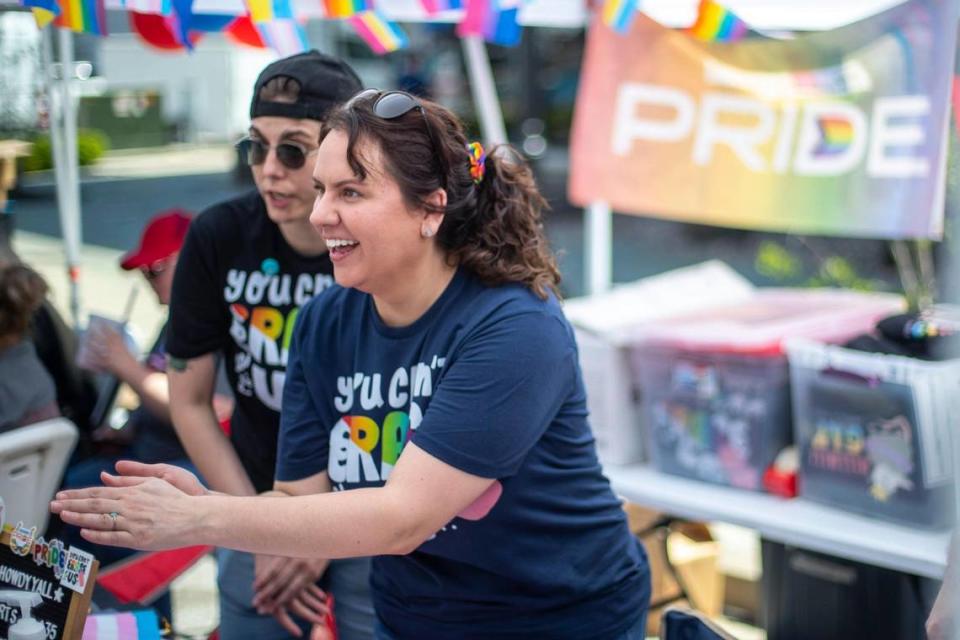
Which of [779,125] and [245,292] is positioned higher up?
[779,125]

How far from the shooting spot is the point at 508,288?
1.64 m

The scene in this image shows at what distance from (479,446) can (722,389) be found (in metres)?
1.55

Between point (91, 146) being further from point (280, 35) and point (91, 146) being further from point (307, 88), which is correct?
point (307, 88)

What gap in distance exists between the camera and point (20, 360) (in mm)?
2746

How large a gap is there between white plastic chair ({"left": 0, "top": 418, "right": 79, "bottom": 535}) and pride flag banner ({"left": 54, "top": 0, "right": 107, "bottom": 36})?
0.86 m

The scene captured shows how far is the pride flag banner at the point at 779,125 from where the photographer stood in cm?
308

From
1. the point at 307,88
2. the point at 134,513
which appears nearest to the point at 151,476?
the point at 134,513

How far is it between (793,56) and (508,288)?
1.98 metres

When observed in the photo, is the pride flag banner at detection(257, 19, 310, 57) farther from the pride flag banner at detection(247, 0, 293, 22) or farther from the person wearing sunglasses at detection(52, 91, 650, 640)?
the person wearing sunglasses at detection(52, 91, 650, 640)

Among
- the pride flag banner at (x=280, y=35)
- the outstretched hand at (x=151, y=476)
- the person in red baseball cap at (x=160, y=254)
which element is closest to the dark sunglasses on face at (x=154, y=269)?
the person in red baseball cap at (x=160, y=254)

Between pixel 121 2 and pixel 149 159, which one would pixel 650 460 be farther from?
pixel 149 159

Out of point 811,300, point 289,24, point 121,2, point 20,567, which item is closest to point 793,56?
point 811,300

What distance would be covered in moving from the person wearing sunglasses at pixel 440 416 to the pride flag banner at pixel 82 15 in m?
1.00

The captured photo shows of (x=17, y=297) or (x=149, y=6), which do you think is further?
(x=17, y=297)
